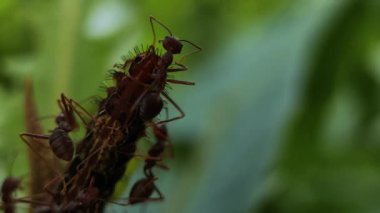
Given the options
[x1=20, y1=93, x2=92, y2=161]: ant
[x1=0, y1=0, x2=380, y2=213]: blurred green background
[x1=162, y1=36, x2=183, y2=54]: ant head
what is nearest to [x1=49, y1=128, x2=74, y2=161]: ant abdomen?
[x1=20, y1=93, x2=92, y2=161]: ant

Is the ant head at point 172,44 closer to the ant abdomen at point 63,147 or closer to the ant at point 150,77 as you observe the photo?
the ant at point 150,77

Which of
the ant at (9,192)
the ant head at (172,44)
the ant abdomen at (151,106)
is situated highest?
the ant head at (172,44)

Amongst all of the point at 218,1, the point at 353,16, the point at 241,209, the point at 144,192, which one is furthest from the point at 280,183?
the point at 144,192

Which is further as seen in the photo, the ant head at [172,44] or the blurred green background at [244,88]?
the blurred green background at [244,88]

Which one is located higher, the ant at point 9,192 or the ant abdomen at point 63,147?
the ant abdomen at point 63,147

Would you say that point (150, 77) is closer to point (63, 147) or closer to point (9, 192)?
point (63, 147)

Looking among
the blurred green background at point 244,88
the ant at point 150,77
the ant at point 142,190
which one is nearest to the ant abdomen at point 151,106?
the ant at point 150,77

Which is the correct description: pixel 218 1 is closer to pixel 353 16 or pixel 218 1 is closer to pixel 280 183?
pixel 353 16

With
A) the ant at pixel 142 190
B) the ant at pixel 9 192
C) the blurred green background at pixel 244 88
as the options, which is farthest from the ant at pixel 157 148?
the blurred green background at pixel 244 88
